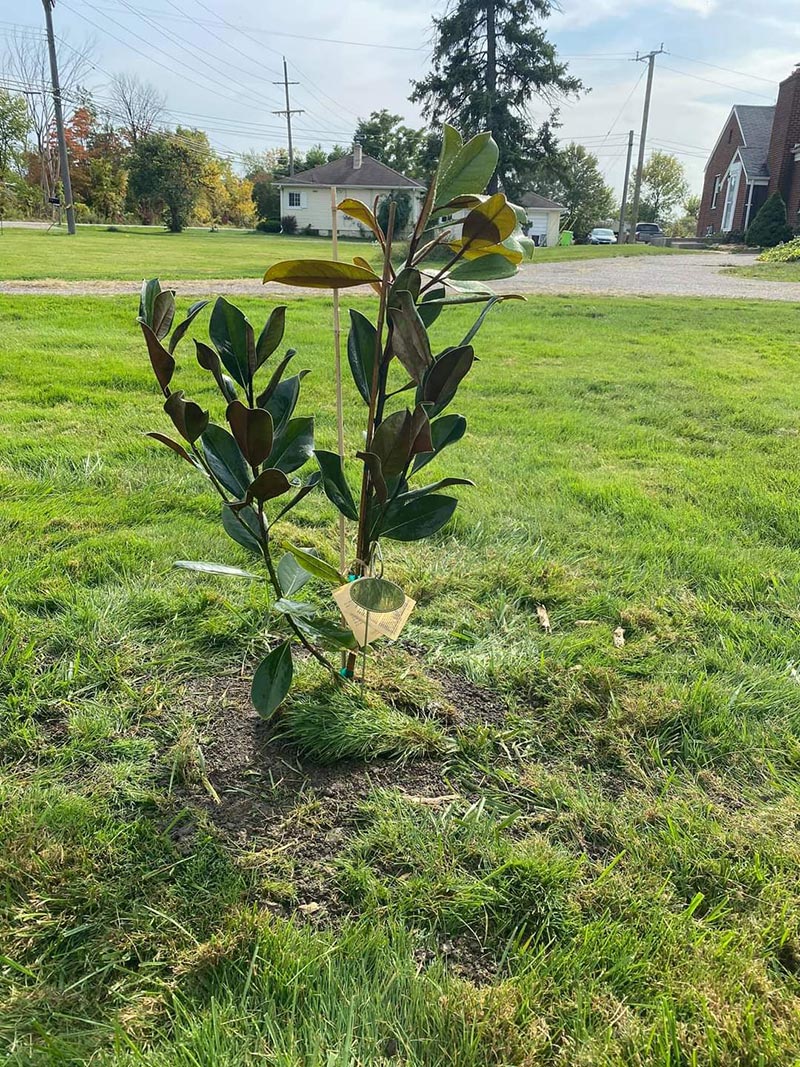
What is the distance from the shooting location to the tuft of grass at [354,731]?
147 cm

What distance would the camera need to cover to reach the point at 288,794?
4.48ft

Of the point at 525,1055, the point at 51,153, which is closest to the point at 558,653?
the point at 525,1055

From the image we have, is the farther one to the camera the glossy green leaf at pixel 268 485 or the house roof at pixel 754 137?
the house roof at pixel 754 137

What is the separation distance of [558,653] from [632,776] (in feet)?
1.45

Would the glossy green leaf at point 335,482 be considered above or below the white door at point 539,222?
below

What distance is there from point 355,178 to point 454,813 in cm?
4229

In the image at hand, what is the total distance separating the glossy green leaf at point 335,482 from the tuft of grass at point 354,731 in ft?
1.52

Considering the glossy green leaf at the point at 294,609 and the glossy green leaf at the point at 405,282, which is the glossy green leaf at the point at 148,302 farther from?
the glossy green leaf at the point at 294,609

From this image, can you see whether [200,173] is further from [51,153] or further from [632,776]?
[632,776]

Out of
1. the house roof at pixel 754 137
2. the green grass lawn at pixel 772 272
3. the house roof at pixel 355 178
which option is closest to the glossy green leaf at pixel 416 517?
the green grass lawn at pixel 772 272

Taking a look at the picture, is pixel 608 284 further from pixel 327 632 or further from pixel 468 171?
pixel 327 632

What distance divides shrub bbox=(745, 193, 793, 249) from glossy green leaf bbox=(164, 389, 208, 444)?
30.1m

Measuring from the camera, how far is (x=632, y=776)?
1.45m

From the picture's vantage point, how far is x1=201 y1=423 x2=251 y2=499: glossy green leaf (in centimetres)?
131
